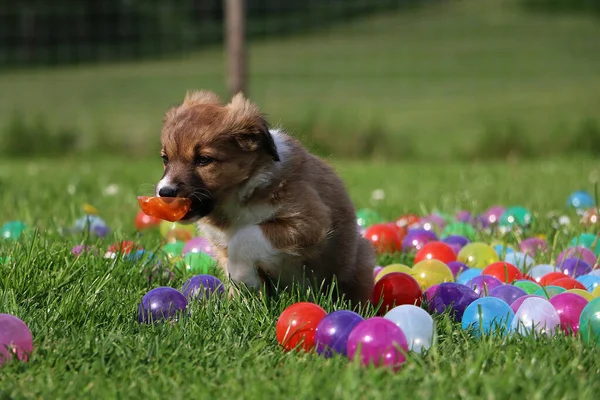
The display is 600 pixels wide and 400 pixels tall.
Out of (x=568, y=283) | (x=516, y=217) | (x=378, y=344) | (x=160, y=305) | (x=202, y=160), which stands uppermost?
(x=202, y=160)

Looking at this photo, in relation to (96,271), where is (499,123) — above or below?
below

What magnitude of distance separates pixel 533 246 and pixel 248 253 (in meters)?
2.15

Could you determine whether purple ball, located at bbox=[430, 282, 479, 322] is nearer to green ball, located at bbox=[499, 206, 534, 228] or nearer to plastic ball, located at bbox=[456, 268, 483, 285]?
plastic ball, located at bbox=[456, 268, 483, 285]

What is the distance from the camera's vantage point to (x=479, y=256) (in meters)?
4.61

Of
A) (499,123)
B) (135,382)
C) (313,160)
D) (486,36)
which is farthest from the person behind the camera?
(486,36)

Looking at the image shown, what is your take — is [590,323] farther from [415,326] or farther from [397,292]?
[397,292]

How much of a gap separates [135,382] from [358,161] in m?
9.46

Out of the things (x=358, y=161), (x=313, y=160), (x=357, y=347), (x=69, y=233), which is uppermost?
(x=313, y=160)

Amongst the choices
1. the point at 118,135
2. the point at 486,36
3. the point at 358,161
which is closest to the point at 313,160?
the point at 358,161

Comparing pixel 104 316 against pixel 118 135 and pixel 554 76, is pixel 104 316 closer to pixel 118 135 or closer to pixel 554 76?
pixel 118 135

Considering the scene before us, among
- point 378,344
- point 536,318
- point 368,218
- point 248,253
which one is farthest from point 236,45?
point 378,344

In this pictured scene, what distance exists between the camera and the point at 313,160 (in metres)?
3.77

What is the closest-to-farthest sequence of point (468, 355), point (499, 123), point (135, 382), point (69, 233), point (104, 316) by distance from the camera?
point (135, 382), point (468, 355), point (104, 316), point (69, 233), point (499, 123)

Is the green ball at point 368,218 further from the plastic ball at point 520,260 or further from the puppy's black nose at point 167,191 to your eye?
the puppy's black nose at point 167,191
